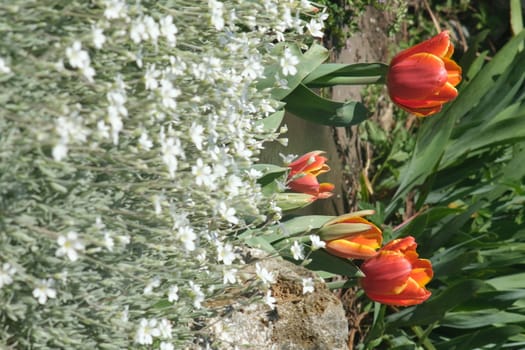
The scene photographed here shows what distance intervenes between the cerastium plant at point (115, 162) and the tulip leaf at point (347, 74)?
0.46 metres

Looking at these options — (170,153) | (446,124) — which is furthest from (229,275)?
(446,124)

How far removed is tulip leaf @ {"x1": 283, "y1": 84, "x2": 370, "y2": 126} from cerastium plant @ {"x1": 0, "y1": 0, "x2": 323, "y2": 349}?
0.44 m

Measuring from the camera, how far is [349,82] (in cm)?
204

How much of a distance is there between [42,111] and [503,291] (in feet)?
5.42

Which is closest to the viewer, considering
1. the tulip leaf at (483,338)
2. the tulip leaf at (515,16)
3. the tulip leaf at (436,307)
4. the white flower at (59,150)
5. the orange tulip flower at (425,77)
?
the white flower at (59,150)

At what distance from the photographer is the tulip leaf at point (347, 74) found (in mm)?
2002

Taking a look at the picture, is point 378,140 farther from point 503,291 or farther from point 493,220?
point 503,291

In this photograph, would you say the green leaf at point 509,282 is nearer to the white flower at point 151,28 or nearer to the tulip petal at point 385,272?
the tulip petal at point 385,272

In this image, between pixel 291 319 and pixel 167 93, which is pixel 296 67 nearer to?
pixel 291 319

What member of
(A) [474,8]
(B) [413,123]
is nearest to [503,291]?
(B) [413,123]

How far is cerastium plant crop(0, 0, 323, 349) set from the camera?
1138mm

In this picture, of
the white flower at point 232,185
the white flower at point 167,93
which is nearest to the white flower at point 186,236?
the white flower at point 232,185

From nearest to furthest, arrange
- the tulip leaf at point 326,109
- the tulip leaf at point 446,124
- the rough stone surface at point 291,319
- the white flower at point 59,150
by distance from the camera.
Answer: the white flower at point 59,150 < the rough stone surface at point 291,319 < the tulip leaf at point 326,109 < the tulip leaf at point 446,124

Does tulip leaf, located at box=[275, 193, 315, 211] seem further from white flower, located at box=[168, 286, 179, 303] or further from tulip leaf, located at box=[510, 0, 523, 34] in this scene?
tulip leaf, located at box=[510, 0, 523, 34]
